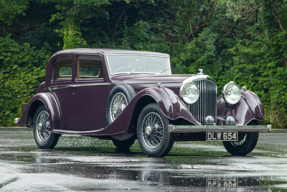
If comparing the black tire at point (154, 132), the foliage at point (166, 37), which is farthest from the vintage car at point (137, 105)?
the foliage at point (166, 37)

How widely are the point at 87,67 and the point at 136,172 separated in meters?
→ 4.39

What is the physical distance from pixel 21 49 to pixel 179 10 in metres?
7.34

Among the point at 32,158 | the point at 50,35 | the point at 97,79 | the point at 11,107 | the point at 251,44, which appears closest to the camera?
the point at 32,158

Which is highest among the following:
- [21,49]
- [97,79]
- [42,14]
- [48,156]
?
[42,14]

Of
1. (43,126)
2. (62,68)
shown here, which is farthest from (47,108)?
(62,68)

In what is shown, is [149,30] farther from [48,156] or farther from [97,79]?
[48,156]

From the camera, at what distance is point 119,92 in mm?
9820

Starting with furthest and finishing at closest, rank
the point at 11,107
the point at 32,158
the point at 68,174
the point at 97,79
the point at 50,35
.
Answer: the point at 50,35 → the point at 11,107 → the point at 97,79 → the point at 32,158 → the point at 68,174

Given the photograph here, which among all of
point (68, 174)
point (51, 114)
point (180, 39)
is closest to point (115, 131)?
point (51, 114)

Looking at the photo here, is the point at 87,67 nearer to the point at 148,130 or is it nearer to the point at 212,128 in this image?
the point at 148,130

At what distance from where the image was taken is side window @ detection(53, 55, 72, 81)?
36.7 ft

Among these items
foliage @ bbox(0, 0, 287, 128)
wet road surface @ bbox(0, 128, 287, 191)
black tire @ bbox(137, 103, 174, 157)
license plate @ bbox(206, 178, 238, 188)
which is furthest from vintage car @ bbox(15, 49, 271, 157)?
foliage @ bbox(0, 0, 287, 128)

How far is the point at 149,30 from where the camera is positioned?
23.5 meters

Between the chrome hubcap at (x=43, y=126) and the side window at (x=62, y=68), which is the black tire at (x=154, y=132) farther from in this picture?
the chrome hubcap at (x=43, y=126)
